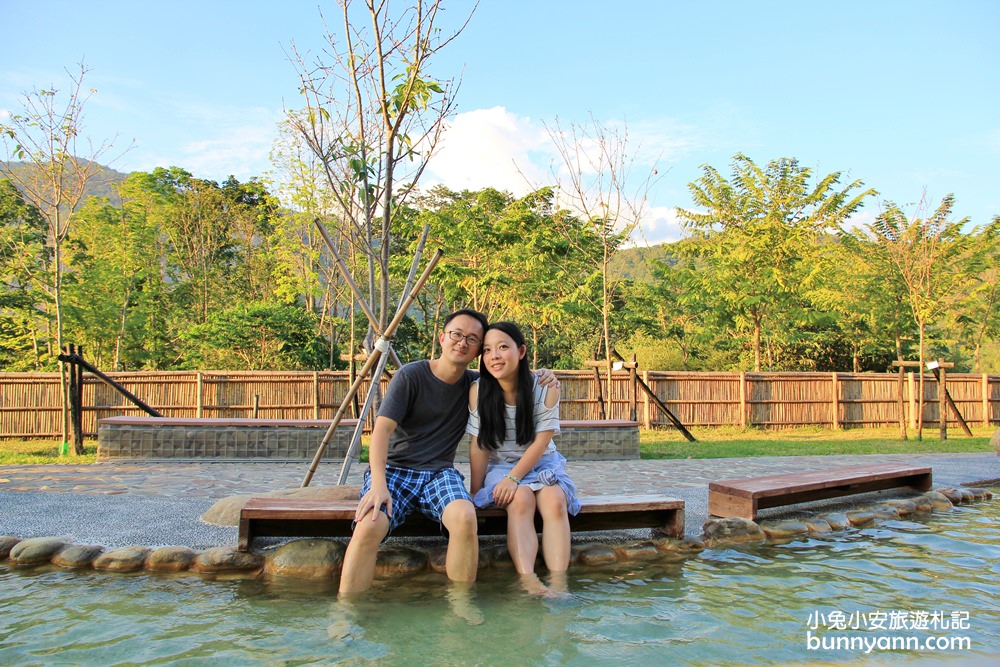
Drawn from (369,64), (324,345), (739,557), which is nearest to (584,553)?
(739,557)

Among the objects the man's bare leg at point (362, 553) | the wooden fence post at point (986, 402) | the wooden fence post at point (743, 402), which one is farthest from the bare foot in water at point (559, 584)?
the wooden fence post at point (986, 402)

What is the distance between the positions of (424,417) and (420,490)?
0.39 meters

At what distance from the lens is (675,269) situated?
20.5 metres

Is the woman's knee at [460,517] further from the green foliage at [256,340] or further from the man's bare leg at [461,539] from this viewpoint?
the green foliage at [256,340]

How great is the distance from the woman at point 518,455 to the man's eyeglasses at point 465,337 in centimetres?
6

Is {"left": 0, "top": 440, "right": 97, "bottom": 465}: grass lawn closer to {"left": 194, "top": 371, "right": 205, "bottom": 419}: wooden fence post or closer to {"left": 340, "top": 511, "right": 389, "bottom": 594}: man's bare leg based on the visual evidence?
{"left": 194, "top": 371, "right": 205, "bottom": 419}: wooden fence post

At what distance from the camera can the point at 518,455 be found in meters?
3.99

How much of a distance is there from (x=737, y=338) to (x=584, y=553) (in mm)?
18922

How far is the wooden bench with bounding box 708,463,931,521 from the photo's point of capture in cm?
502

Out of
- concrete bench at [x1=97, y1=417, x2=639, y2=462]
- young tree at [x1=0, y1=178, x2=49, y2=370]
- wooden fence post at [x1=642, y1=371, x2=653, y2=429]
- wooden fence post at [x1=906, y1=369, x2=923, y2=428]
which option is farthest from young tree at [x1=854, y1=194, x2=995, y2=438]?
young tree at [x1=0, y1=178, x2=49, y2=370]

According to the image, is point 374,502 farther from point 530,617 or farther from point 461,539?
point 530,617

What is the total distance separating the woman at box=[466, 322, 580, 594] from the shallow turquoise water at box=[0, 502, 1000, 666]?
25cm

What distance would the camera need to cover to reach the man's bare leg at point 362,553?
11.1ft

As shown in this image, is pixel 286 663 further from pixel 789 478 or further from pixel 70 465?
pixel 70 465
